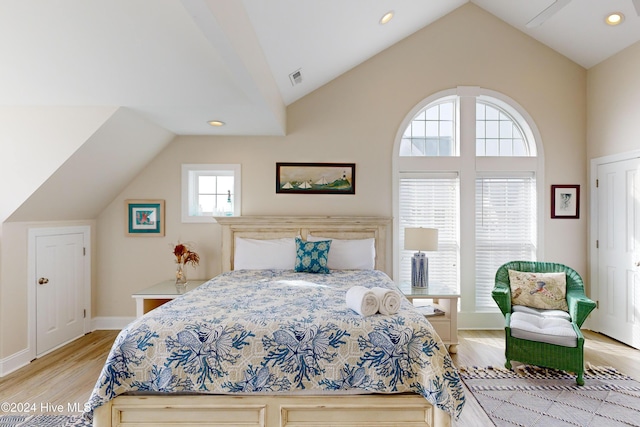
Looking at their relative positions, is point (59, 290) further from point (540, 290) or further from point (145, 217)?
point (540, 290)

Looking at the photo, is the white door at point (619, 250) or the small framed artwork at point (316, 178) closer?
the white door at point (619, 250)

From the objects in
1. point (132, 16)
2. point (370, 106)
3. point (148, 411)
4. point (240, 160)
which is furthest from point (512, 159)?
point (148, 411)

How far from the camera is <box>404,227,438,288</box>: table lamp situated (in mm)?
3648

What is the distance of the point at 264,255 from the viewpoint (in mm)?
3730

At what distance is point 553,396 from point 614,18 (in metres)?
3.37

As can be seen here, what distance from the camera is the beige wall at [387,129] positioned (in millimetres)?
4160

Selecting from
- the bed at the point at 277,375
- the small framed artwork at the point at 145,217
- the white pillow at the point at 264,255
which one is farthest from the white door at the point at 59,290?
the bed at the point at 277,375

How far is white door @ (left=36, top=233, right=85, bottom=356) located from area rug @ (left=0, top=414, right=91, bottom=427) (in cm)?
112

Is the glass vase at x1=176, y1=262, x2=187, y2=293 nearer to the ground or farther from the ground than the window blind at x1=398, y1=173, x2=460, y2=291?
nearer to the ground

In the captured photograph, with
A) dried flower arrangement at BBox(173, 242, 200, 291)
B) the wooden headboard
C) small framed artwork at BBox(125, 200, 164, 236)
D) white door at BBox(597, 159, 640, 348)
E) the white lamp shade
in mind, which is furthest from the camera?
small framed artwork at BBox(125, 200, 164, 236)

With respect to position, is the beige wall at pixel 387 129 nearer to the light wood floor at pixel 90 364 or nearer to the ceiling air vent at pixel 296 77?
the ceiling air vent at pixel 296 77

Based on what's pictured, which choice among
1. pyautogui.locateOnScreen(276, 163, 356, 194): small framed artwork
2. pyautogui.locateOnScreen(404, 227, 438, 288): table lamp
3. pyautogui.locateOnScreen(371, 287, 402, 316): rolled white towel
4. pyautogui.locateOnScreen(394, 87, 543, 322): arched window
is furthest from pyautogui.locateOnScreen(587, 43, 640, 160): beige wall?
pyautogui.locateOnScreen(371, 287, 402, 316): rolled white towel

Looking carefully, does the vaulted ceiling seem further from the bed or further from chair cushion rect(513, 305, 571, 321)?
chair cushion rect(513, 305, 571, 321)

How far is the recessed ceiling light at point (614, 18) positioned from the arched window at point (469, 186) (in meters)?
1.06
